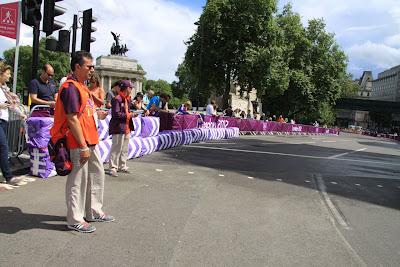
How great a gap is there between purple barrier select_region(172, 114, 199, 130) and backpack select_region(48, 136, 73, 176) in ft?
36.6

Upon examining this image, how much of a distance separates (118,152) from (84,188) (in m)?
3.86

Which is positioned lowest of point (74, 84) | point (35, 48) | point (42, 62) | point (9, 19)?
point (74, 84)

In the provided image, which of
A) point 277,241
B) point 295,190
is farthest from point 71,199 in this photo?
point 295,190

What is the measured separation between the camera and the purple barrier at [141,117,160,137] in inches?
491

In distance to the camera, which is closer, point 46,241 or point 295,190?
point 46,241

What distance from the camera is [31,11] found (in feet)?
33.4

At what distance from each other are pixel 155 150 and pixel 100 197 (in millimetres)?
7935

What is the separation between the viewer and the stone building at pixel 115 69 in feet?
176

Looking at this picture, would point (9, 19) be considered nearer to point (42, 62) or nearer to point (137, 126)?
point (137, 126)

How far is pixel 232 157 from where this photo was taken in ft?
44.6

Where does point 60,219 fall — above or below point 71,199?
below

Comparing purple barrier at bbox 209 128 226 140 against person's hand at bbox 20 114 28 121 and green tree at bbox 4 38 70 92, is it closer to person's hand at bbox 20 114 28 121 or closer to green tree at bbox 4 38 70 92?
person's hand at bbox 20 114 28 121

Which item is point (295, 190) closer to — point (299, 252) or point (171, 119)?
point (299, 252)

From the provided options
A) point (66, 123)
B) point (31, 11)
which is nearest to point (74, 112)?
point (66, 123)
